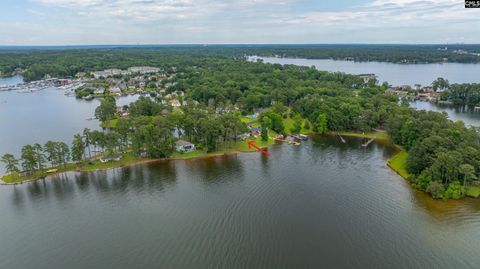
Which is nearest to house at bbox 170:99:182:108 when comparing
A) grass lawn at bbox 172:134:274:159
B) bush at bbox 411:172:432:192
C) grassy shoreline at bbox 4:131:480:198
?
grass lawn at bbox 172:134:274:159

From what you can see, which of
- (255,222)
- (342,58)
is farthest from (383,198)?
(342,58)

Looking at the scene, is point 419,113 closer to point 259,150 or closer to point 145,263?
point 259,150

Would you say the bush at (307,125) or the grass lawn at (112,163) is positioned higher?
the bush at (307,125)

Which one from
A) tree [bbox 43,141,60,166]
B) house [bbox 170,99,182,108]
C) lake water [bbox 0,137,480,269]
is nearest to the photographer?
lake water [bbox 0,137,480,269]

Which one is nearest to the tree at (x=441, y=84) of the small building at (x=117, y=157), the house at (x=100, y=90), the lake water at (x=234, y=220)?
the lake water at (x=234, y=220)

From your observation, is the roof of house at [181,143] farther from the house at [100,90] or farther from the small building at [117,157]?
the house at [100,90]

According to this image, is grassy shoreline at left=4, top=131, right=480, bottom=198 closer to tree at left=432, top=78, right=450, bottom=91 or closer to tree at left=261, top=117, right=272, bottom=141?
tree at left=261, top=117, right=272, bottom=141
